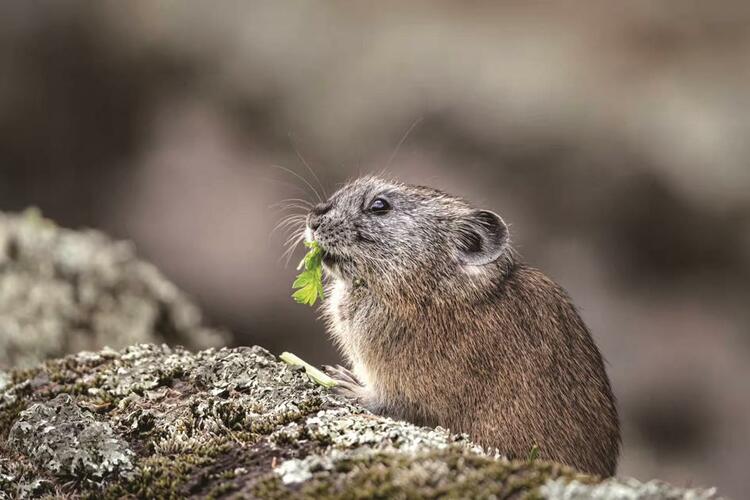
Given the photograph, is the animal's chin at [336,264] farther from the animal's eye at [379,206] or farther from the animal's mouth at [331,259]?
the animal's eye at [379,206]

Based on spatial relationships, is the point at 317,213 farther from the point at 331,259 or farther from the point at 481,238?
the point at 481,238

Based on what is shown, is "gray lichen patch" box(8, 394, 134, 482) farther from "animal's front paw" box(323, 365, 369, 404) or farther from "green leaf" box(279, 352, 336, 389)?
"animal's front paw" box(323, 365, 369, 404)

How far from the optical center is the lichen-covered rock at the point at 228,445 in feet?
12.8

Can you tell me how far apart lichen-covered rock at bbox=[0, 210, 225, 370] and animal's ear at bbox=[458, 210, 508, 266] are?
349 cm

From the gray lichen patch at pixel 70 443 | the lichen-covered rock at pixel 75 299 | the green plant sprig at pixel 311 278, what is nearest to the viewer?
the gray lichen patch at pixel 70 443

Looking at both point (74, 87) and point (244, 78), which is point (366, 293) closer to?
point (244, 78)

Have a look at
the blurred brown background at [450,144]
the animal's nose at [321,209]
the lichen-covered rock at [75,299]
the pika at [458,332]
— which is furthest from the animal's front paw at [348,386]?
the blurred brown background at [450,144]

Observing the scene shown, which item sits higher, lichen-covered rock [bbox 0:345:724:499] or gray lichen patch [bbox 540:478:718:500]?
lichen-covered rock [bbox 0:345:724:499]

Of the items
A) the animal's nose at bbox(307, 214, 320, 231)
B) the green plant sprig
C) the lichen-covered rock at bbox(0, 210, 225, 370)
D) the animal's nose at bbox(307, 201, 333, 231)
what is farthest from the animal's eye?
the lichen-covered rock at bbox(0, 210, 225, 370)

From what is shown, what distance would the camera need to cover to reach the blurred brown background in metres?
12.8

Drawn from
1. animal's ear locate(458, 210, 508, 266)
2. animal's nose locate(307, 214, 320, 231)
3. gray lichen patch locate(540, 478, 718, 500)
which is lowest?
gray lichen patch locate(540, 478, 718, 500)

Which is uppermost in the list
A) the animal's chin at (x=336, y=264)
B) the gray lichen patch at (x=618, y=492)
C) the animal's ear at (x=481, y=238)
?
the animal's chin at (x=336, y=264)

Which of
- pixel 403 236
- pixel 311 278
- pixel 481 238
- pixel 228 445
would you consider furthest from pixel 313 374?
pixel 481 238

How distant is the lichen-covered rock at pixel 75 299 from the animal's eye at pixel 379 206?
297 centimetres
